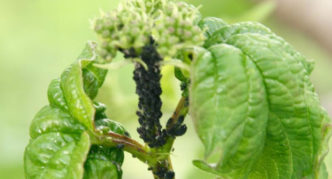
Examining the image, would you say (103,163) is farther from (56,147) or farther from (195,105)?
(195,105)

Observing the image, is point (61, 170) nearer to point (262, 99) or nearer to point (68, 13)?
point (262, 99)

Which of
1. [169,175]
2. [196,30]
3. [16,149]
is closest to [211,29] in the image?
[196,30]

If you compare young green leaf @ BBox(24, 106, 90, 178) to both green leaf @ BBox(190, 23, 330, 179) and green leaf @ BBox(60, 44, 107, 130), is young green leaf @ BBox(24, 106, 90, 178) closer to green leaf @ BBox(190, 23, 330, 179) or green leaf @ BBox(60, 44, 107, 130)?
green leaf @ BBox(60, 44, 107, 130)

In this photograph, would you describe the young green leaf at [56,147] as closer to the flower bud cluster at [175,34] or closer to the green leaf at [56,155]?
the green leaf at [56,155]

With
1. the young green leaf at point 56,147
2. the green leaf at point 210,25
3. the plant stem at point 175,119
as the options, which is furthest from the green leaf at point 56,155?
the green leaf at point 210,25

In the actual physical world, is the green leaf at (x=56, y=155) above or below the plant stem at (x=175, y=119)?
below

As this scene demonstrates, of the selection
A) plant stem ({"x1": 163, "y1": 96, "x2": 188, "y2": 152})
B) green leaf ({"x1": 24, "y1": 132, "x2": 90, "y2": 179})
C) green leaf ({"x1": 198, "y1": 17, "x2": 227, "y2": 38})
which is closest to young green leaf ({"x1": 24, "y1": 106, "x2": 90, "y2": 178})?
green leaf ({"x1": 24, "y1": 132, "x2": 90, "y2": 179})

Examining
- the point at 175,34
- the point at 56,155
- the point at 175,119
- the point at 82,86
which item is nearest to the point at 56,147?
the point at 56,155
